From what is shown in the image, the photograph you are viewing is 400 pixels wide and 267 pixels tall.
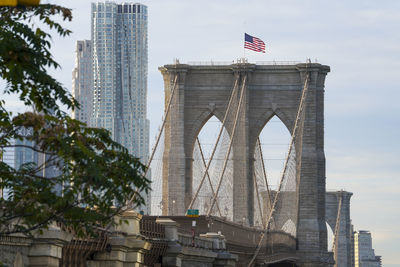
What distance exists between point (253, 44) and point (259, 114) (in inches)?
362

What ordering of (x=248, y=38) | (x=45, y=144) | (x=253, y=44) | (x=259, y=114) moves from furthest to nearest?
(x=259, y=114) < (x=253, y=44) < (x=248, y=38) < (x=45, y=144)

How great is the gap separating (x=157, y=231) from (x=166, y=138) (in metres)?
65.0

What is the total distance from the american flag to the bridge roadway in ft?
52.5

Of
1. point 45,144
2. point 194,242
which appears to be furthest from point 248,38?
point 45,144

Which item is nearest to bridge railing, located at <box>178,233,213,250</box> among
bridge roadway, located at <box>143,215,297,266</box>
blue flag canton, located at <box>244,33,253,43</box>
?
bridge roadway, located at <box>143,215,297,266</box>

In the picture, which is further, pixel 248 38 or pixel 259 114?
pixel 259 114

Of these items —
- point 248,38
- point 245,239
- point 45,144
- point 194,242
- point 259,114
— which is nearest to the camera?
point 45,144

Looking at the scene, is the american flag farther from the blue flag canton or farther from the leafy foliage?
the leafy foliage

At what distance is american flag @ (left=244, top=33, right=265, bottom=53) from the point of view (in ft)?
357

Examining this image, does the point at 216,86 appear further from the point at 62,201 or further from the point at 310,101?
the point at 62,201

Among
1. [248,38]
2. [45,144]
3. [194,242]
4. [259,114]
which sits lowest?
[45,144]

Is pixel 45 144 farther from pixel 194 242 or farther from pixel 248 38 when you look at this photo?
pixel 248 38

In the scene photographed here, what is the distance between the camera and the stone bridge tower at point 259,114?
11350 cm

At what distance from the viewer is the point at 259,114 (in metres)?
116
